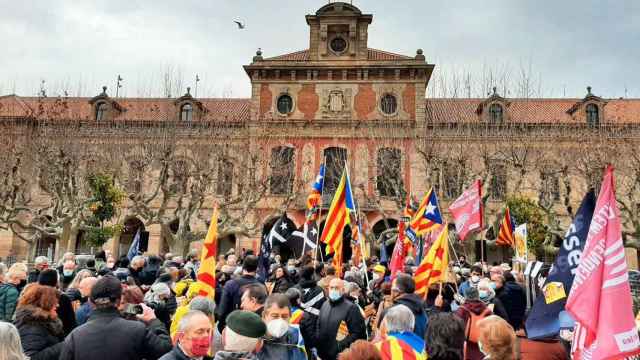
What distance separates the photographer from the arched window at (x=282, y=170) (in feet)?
98.0

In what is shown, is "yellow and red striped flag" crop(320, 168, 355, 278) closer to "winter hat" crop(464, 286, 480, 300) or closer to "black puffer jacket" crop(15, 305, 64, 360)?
"winter hat" crop(464, 286, 480, 300)

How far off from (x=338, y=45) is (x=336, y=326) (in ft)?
93.6

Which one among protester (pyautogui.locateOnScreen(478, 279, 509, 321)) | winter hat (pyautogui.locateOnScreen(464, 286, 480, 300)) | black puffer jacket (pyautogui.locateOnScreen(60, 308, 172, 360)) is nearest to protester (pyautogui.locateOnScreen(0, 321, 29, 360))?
black puffer jacket (pyautogui.locateOnScreen(60, 308, 172, 360))

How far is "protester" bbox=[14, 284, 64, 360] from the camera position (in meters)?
4.29

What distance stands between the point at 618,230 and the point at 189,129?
A: 2927 centimetres

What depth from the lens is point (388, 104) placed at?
31.7 meters

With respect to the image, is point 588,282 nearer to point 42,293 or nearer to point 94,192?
point 42,293

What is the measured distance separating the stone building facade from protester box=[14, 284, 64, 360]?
76.2ft

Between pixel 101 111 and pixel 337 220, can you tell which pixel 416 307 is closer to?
pixel 337 220

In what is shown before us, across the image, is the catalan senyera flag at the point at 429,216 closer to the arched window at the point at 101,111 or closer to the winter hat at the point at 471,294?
the winter hat at the point at 471,294

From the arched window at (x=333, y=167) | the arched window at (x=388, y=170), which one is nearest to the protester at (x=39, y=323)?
the arched window at (x=388, y=170)

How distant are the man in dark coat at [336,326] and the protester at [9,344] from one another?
3620 millimetres

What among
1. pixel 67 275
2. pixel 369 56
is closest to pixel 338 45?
pixel 369 56

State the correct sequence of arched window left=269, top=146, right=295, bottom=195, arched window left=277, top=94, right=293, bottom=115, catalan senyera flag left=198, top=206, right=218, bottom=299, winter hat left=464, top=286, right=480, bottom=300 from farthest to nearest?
1. arched window left=277, top=94, right=293, bottom=115
2. arched window left=269, top=146, right=295, bottom=195
3. catalan senyera flag left=198, top=206, right=218, bottom=299
4. winter hat left=464, top=286, right=480, bottom=300
